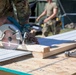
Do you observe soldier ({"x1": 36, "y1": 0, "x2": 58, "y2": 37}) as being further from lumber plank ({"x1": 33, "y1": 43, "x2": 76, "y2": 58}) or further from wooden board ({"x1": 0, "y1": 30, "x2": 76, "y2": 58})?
lumber plank ({"x1": 33, "y1": 43, "x2": 76, "y2": 58})

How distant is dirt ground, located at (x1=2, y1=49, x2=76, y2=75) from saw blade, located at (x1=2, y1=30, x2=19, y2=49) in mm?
314

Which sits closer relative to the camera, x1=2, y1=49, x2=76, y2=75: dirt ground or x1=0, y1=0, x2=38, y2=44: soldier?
x1=2, y1=49, x2=76, y2=75: dirt ground

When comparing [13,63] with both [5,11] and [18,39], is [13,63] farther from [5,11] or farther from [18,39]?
[5,11]

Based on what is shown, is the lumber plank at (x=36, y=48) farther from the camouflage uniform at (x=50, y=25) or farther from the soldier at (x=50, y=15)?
the camouflage uniform at (x=50, y=25)

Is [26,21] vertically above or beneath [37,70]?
above

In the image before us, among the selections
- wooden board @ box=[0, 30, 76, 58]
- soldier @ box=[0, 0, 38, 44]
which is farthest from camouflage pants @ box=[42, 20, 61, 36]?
soldier @ box=[0, 0, 38, 44]

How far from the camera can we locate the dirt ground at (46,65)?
9.41 ft

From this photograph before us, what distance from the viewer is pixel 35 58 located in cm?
346

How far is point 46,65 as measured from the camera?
123 inches

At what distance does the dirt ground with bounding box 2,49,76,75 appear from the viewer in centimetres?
287

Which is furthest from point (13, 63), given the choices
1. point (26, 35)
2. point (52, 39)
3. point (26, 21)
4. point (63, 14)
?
point (63, 14)

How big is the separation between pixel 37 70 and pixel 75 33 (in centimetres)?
224

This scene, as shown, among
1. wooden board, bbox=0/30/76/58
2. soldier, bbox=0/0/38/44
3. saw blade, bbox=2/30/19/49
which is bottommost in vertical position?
wooden board, bbox=0/30/76/58

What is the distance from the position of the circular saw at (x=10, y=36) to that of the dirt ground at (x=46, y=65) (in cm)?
31
